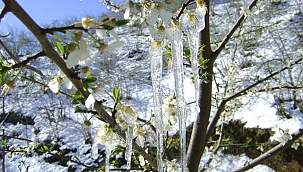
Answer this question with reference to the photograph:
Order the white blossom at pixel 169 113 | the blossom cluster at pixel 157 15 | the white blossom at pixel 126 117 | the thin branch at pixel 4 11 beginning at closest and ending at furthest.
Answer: the thin branch at pixel 4 11, the blossom cluster at pixel 157 15, the white blossom at pixel 126 117, the white blossom at pixel 169 113

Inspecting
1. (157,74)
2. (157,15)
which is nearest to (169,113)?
(157,74)

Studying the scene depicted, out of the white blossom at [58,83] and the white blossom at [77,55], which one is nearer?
the white blossom at [77,55]

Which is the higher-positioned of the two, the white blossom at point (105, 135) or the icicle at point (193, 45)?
the icicle at point (193, 45)

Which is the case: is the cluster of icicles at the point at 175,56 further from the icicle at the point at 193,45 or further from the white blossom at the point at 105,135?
the white blossom at the point at 105,135

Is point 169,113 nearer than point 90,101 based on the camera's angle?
No

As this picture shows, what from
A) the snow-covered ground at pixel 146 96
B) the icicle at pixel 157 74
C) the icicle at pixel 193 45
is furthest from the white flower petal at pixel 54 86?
the snow-covered ground at pixel 146 96

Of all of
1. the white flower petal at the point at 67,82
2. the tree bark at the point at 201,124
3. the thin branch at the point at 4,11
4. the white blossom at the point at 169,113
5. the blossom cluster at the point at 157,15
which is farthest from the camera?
the tree bark at the point at 201,124

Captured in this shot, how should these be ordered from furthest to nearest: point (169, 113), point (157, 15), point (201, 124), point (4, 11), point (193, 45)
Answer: point (201, 124) → point (169, 113) → point (193, 45) → point (157, 15) → point (4, 11)

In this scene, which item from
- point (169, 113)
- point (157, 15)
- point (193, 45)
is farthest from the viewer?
point (169, 113)

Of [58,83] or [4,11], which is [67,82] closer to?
[58,83]
